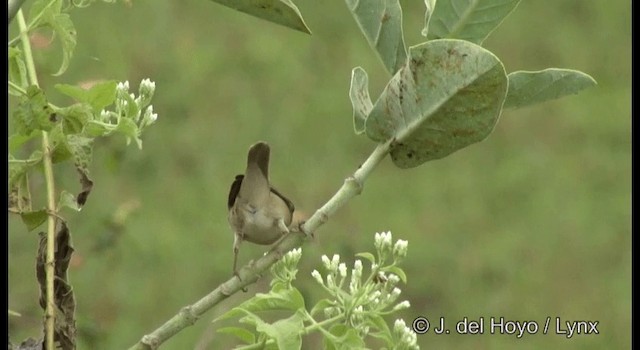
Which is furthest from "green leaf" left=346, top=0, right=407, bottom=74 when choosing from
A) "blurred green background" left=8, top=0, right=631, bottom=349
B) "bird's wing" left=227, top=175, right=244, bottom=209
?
"blurred green background" left=8, top=0, right=631, bottom=349

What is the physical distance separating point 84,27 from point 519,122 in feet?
A: 7.90

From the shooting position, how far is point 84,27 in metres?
5.88

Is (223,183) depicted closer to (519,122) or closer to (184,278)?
(184,278)

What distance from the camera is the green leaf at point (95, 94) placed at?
47.7 inches

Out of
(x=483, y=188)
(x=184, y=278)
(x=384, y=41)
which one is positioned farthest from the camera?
(x=483, y=188)

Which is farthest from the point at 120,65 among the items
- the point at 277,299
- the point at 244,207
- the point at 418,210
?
the point at 277,299

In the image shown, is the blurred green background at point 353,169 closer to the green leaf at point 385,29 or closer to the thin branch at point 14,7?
the green leaf at point 385,29

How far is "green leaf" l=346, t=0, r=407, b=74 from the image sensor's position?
3.95 ft

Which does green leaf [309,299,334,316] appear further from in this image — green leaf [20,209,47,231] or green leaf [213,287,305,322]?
green leaf [20,209,47,231]

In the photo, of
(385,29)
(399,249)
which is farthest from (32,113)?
(399,249)

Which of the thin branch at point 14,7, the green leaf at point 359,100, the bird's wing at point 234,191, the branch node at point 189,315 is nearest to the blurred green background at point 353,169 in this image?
the bird's wing at point 234,191

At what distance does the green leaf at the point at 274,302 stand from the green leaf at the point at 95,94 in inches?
10.2

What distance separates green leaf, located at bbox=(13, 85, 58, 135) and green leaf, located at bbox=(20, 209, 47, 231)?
100 mm

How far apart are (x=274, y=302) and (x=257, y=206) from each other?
0.70 metres
